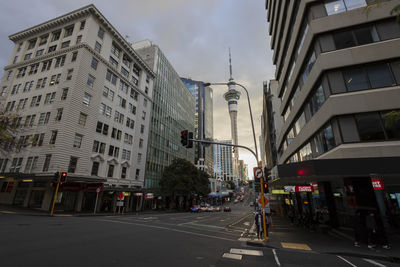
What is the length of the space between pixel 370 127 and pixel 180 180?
38023mm

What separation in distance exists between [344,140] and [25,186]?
134ft

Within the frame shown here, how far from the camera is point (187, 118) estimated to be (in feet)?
261

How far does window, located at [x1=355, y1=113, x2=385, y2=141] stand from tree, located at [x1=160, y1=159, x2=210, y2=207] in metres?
37.1

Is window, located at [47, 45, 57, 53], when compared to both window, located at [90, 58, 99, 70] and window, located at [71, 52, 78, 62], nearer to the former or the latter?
window, located at [71, 52, 78, 62]

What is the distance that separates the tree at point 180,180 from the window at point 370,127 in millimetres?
37120

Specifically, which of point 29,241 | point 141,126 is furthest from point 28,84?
point 29,241

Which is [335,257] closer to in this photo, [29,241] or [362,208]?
[362,208]

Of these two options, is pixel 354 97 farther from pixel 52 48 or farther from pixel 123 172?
pixel 52 48

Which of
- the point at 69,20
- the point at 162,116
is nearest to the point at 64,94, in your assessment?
the point at 69,20

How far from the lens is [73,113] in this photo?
97.5 ft

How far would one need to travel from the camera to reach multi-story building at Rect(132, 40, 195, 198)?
5110 cm

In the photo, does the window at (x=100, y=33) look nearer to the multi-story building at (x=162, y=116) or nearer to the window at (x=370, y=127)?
the multi-story building at (x=162, y=116)

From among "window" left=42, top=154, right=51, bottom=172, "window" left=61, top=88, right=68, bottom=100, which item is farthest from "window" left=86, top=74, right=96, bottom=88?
"window" left=42, top=154, right=51, bottom=172

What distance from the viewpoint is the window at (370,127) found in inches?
497
